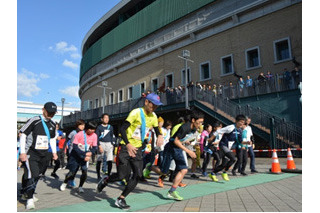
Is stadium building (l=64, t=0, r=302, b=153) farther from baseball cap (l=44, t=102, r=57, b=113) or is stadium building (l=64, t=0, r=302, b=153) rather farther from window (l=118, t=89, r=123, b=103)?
baseball cap (l=44, t=102, r=57, b=113)

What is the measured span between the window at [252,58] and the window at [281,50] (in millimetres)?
1447

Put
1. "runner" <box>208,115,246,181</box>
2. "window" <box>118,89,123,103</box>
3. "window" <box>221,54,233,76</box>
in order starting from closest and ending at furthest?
"runner" <box>208,115,246,181</box>
"window" <box>221,54,233,76</box>
"window" <box>118,89,123,103</box>

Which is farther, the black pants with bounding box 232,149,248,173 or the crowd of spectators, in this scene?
the crowd of spectators

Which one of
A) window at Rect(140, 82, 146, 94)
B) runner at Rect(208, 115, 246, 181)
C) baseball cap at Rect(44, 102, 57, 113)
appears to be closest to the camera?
baseball cap at Rect(44, 102, 57, 113)

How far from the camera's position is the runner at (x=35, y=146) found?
15.8 ft

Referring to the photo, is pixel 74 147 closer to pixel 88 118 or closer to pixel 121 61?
pixel 88 118

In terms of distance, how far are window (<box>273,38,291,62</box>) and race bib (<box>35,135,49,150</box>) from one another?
17.6 meters

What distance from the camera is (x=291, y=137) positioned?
13609mm

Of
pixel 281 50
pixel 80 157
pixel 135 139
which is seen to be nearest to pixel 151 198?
pixel 135 139

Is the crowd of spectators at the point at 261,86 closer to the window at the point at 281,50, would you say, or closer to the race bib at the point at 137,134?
the window at the point at 281,50

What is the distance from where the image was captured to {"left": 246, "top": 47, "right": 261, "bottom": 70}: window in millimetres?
20281

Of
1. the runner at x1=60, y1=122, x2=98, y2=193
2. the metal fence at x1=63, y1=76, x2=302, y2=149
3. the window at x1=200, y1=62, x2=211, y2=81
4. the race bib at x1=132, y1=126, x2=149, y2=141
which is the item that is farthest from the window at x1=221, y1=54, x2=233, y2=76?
the race bib at x1=132, y1=126, x2=149, y2=141

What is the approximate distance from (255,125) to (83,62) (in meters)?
41.1

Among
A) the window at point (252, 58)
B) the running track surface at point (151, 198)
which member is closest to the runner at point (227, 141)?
the running track surface at point (151, 198)
